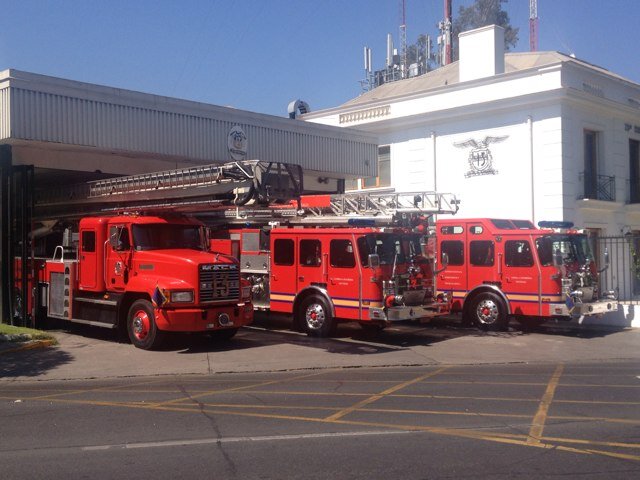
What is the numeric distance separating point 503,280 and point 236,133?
8.66 metres

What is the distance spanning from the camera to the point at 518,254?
55.9ft

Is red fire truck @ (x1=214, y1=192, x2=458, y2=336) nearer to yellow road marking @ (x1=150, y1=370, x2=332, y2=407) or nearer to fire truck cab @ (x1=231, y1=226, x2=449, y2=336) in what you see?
fire truck cab @ (x1=231, y1=226, x2=449, y2=336)

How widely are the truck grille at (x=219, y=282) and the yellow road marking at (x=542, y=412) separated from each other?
254 inches

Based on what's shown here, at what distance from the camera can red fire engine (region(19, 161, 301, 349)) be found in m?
13.7

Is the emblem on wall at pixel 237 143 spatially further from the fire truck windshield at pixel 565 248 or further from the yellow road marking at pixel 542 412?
the yellow road marking at pixel 542 412

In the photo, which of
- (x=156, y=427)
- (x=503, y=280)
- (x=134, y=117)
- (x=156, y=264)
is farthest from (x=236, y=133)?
(x=156, y=427)

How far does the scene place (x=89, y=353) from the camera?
1402cm

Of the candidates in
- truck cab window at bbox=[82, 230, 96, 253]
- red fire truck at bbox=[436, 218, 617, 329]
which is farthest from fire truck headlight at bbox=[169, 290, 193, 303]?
red fire truck at bbox=[436, 218, 617, 329]

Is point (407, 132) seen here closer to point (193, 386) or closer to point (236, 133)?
point (236, 133)

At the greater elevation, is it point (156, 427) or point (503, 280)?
point (503, 280)

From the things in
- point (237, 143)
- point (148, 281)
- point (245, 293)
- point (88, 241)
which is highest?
point (237, 143)

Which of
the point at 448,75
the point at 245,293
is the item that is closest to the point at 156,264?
the point at 245,293

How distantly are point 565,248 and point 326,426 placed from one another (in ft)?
35.8

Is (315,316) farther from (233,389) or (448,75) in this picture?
(448,75)
